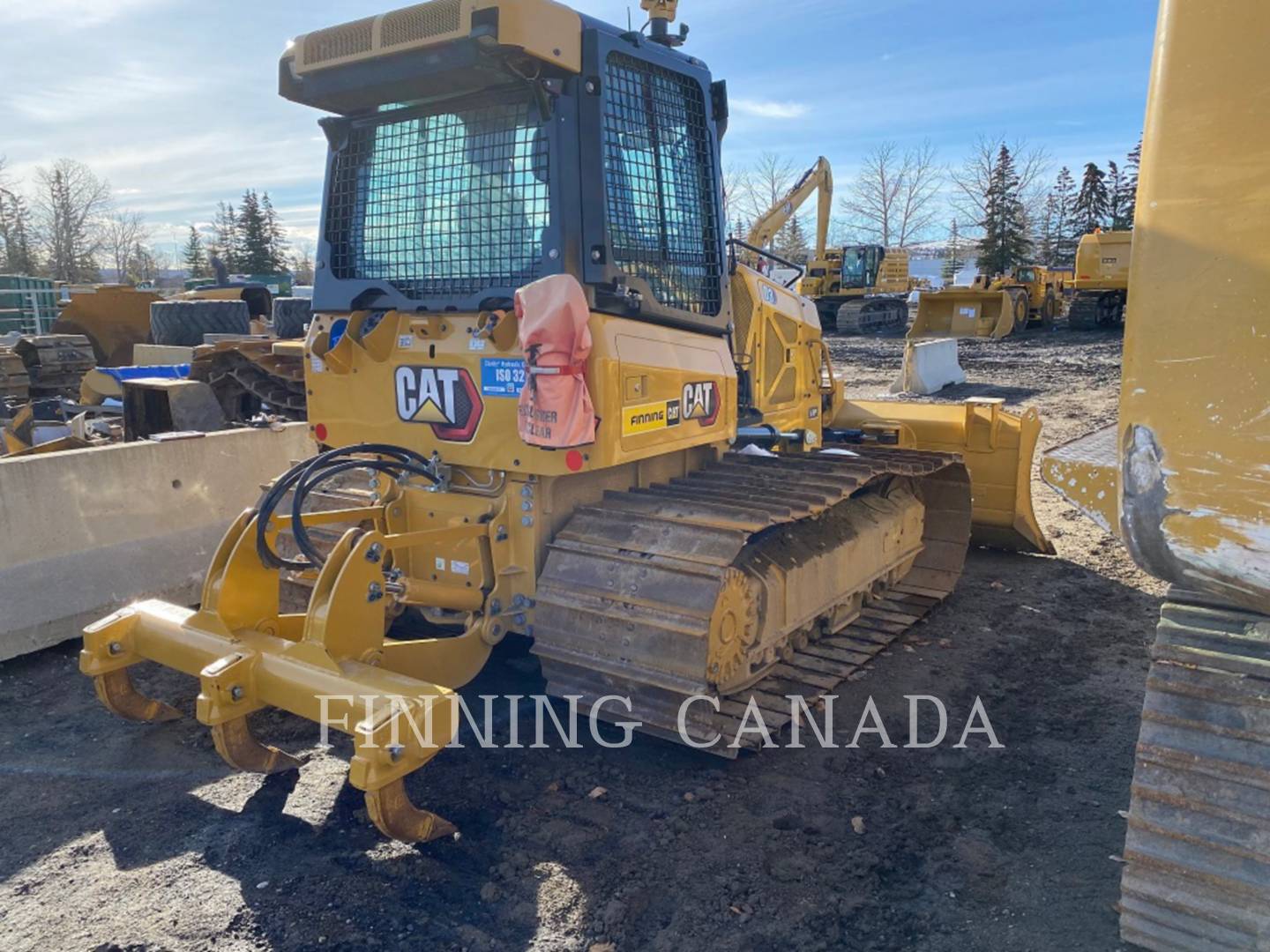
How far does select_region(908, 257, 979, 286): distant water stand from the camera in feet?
162

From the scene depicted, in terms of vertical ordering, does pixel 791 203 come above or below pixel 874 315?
above

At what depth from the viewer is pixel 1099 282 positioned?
989 inches

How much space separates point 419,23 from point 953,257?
64.7 m

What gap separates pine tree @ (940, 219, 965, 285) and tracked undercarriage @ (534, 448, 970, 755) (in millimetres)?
48961

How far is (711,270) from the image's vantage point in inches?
175

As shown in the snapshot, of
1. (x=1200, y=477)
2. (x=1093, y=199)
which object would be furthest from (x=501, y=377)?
(x=1093, y=199)

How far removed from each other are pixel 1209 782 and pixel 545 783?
2.31 metres

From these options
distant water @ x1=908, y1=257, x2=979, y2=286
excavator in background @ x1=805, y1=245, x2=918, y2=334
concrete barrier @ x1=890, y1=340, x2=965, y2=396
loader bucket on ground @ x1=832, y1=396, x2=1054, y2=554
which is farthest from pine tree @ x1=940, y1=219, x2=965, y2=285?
loader bucket on ground @ x1=832, y1=396, x2=1054, y2=554

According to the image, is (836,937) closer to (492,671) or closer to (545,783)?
(545,783)

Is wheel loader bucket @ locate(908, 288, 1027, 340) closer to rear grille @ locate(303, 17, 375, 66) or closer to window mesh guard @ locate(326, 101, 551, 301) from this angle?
window mesh guard @ locate(326, 101, 551, 301)

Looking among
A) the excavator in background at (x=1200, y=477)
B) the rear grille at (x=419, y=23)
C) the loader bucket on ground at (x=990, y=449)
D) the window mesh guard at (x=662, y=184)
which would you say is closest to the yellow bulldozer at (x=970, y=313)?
the loader bucket on ground at (x=990, y=449)

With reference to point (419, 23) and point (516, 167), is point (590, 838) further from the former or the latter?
point (419, 23)

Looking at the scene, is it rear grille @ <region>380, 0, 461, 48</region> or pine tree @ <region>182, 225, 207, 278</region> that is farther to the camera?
pine tree @ <region>182, 225, 207, 278</region>

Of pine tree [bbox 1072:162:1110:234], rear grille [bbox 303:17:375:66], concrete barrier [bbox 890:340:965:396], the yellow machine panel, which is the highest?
pine tree [bbox 1072:162:1110:234]
